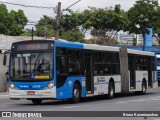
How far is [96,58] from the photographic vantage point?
26094 millimetres

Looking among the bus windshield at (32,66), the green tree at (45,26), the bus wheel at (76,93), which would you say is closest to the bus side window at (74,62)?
the bus wheel at (76,93)

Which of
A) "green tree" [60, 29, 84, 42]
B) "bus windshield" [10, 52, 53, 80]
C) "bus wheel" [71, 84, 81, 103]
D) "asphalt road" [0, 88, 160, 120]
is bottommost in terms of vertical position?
"asphalt road" [0, 88, 160, 120]

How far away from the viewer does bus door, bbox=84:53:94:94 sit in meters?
25.0

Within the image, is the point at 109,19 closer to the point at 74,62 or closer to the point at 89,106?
the point at 74,62

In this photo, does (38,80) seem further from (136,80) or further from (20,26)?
(20,26)

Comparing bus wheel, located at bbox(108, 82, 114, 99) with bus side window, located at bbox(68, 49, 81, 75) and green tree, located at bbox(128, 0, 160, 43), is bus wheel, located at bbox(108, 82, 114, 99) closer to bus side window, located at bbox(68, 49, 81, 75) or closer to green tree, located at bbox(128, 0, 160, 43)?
bus side window, located at bbox(68, 49, 81, 75)

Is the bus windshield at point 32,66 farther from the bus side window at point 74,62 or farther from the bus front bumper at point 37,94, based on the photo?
the bus side window at point 74,62

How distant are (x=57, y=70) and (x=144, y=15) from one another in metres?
34.3

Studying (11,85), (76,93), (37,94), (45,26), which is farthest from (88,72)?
(45,26)

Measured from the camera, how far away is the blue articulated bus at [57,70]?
22250mm

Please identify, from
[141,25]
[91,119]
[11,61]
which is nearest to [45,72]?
[11,61]

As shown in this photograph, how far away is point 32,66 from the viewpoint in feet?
73.4

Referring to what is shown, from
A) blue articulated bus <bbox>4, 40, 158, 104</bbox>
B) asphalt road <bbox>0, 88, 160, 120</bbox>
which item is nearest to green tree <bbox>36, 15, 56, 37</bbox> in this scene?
asphalt road <bbox>0, 88, 160, 120</bbox>

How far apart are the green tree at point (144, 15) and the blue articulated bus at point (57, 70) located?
2820 centimetres
